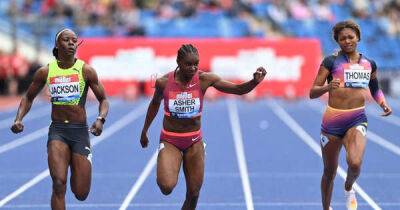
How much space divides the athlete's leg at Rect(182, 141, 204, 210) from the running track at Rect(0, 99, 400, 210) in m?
1.81

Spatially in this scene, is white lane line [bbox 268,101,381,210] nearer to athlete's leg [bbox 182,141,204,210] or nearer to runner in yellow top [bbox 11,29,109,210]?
athlete's leg [bbox 182,141,204,210]

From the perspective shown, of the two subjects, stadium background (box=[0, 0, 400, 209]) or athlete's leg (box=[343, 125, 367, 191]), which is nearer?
athlete's leg (box=[343, 125, 367, 191])

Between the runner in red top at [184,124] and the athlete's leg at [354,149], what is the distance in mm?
1141

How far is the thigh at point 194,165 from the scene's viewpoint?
804 centimetres

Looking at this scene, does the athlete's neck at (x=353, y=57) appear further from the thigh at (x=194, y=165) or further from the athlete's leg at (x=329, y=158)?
the thigh at (x=194, y=165)

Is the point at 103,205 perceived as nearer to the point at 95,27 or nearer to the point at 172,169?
the point at 172,169

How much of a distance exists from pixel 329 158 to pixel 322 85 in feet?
2.12

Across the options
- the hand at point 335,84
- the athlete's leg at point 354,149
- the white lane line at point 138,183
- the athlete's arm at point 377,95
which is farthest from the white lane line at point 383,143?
the hand at point 335,84

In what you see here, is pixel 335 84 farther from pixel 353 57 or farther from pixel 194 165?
pixel 194 165

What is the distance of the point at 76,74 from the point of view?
319 inches

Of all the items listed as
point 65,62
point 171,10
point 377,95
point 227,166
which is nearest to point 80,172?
point 65,62

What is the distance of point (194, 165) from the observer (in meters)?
8.09

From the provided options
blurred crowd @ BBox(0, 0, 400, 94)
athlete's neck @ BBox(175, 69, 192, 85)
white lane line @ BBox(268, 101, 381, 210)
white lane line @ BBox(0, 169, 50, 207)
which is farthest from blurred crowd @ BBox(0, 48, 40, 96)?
athlete's neck @ BBox(175, 69, 192, 85)

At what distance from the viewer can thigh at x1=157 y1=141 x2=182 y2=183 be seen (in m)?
7.91
